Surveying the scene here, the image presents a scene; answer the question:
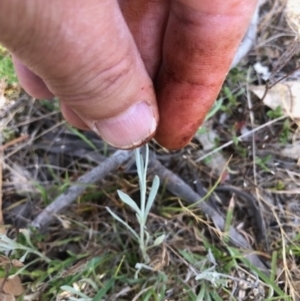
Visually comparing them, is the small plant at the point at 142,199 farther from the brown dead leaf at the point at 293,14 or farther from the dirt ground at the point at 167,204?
the brown dead leaf at the point at 293,14

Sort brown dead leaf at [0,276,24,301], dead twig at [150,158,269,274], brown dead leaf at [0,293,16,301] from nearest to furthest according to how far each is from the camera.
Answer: brown dead leaf at [0,293,16,301] < brown dead leaf at [0,276,24,301] < dead twig at [150,158,269,274]

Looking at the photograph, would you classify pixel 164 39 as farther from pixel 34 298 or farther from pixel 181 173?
pixel 34 298

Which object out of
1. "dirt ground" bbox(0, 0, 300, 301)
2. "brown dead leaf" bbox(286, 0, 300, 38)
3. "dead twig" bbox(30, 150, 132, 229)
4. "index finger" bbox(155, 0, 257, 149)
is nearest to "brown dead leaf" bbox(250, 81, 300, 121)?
"dirt ground" bbox(0, 0, 300, 301)

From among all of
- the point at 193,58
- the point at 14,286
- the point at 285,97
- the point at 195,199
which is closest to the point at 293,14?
the point at 285,97

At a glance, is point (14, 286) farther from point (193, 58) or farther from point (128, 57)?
point (193, 58)

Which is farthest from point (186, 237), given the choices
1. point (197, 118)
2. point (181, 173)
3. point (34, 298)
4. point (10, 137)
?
point (10, 137)

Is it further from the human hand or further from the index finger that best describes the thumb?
the index finger
